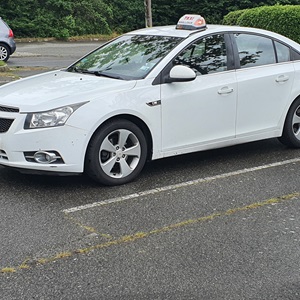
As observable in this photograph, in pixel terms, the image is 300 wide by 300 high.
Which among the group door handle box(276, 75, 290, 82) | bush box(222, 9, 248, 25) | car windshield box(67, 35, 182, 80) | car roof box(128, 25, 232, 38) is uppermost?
car roof box(128, 25, 232, 38)

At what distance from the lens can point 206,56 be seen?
630 cm

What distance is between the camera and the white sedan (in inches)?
207

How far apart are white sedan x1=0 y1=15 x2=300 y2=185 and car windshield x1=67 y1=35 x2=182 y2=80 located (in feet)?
0.05

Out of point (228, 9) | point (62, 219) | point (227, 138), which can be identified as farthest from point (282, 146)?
point (228, 9)

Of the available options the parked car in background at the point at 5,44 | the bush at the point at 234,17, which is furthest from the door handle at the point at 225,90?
the parked car in background at the point at 5,44

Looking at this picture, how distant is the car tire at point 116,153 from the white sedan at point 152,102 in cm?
1

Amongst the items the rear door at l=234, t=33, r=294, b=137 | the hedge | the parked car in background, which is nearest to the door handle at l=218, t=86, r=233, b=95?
the rear door at l=234, t=33, r=294, b=137

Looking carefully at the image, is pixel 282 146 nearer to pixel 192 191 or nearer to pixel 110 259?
pixel 192 191

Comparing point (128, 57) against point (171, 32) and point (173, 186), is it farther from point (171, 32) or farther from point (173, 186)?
point (173, 186)

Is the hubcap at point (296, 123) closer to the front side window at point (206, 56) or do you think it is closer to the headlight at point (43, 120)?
the front side window at point (206, 56)

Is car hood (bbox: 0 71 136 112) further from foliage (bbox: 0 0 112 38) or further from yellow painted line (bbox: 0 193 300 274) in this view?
foliage (bbox: 0 0 112 38)

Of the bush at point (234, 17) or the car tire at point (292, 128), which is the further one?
the bush at point (234, 17)

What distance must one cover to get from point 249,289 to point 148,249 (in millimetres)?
886

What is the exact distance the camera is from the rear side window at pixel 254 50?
21.5 ft
